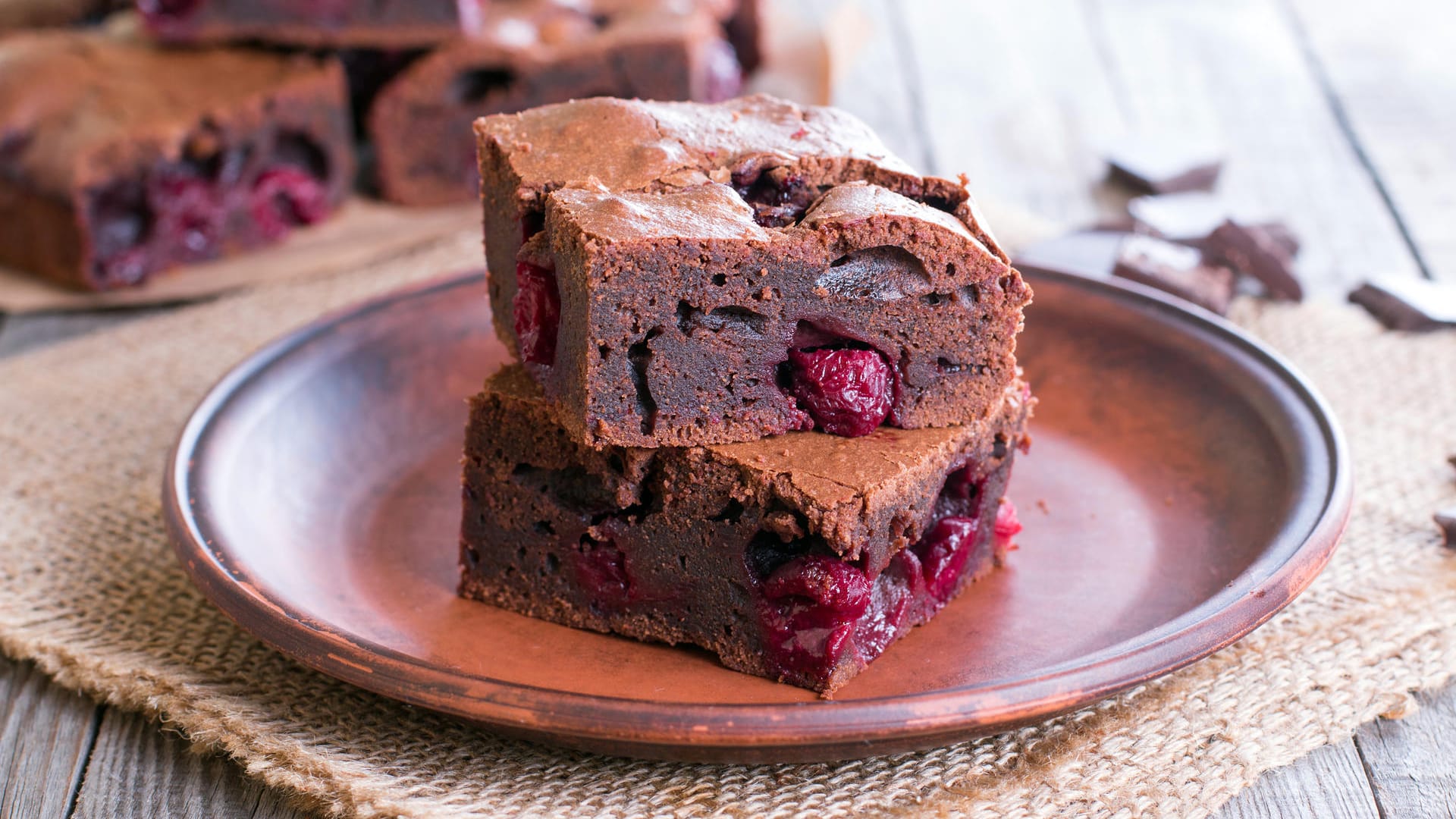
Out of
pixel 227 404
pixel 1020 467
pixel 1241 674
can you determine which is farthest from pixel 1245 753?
pixel 227 404

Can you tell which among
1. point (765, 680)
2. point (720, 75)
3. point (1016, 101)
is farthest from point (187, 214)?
point (1016, 101)

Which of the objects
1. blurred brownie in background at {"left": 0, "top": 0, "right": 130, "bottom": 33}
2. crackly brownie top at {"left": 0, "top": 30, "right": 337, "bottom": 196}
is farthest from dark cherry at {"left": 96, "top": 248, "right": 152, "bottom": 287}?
blurred brownie in background at {"left": 0, "top": 0, "right": 130, "bottom": 33}

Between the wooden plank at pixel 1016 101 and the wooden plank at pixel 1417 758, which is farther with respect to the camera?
the wooden plank at pixel 1016 101

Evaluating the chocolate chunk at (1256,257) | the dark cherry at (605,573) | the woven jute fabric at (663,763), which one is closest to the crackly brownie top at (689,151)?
the dark cherry at (605,573)

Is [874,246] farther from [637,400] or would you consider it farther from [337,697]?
Result: [337,697]

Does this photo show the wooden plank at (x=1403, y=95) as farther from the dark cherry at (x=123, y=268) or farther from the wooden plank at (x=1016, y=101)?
the dark cherry at (x=123, y=268)

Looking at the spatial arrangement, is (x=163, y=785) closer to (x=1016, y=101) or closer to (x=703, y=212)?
(x=703, y=212)

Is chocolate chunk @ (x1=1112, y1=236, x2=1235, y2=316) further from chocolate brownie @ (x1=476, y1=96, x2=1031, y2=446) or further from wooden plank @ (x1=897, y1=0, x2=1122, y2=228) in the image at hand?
chocolate brownie @ (x1=476, y1=96, x2=1031, y2=446)
